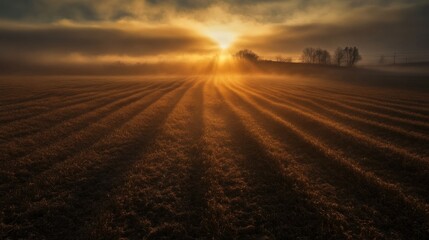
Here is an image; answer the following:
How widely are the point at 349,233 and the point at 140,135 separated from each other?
12.0 m

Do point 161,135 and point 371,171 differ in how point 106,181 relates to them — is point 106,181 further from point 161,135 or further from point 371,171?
point 371,171

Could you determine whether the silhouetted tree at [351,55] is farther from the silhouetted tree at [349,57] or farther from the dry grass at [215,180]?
the dry grass at [215,180]

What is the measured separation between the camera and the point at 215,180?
29.3 feet

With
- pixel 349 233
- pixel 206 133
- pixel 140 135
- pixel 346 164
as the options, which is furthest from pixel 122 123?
pixel 349 233

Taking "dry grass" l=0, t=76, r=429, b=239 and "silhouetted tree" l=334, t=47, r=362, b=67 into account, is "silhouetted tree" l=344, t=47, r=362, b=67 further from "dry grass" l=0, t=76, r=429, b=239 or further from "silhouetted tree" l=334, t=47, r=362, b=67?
"dry grass" l=0, t=76, r=429, b=239

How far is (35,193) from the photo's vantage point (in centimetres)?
793

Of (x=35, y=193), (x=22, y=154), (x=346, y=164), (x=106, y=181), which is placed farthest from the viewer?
(x=22, y=154)

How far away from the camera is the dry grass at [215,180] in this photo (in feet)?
20.8

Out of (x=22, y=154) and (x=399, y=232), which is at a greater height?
(x=22, y=154)

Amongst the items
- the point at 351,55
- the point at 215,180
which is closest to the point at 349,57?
the point at 351,55

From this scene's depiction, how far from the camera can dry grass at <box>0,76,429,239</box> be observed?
249 inches

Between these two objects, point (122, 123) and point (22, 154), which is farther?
point (122, 123)

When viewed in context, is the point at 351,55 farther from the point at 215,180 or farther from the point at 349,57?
the point at 215,180

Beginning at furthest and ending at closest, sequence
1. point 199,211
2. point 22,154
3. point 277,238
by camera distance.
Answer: point 22,154 < point 199,211 < point 277,238
